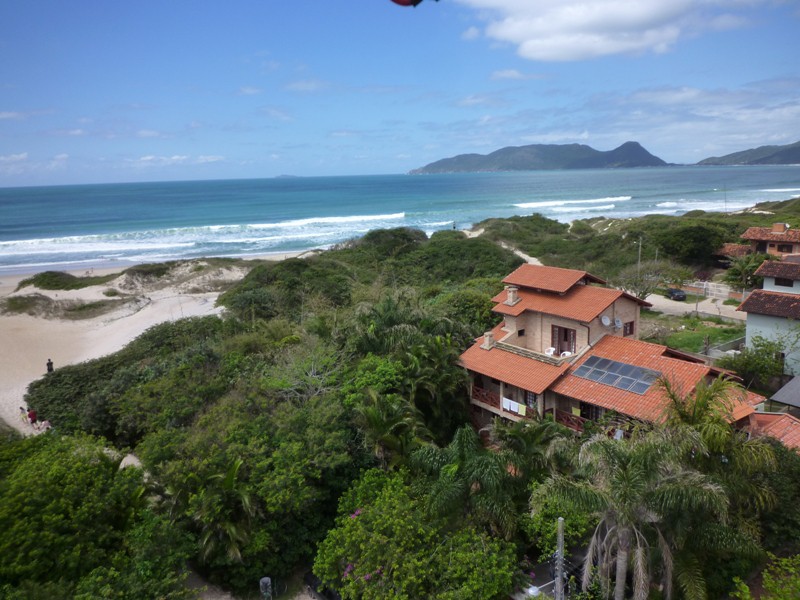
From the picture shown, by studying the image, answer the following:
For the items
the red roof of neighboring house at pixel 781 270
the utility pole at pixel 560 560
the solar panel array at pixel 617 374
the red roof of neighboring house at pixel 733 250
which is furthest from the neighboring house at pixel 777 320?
the red roof of neighboring house at pixel 733 250

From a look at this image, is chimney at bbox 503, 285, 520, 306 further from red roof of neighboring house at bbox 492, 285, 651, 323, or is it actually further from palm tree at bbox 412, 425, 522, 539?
palm tree at bbox 412, 425, 522, 539

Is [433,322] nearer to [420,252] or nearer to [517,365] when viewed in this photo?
[517,365]

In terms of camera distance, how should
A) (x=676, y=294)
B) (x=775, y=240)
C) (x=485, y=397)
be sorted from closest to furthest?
(x=485, y=397) < (x=676, y=294) < (x=775, y=240)

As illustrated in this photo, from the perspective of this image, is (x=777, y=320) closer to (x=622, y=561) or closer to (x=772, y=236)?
(x=622, y=561)

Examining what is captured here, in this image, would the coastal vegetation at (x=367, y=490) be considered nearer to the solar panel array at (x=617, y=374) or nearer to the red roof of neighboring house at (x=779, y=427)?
the solar panel array at (x=617, y=374)

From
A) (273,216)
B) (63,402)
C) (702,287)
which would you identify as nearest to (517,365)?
(63,402)

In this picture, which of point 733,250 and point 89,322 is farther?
point 733,250

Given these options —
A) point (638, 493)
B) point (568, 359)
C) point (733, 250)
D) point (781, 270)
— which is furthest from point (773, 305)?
point (733, 250)

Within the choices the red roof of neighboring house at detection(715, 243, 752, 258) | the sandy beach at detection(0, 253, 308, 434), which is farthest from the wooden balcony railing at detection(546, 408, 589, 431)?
the red roof of neighboring house at detection(715, 243, 752, 258)
